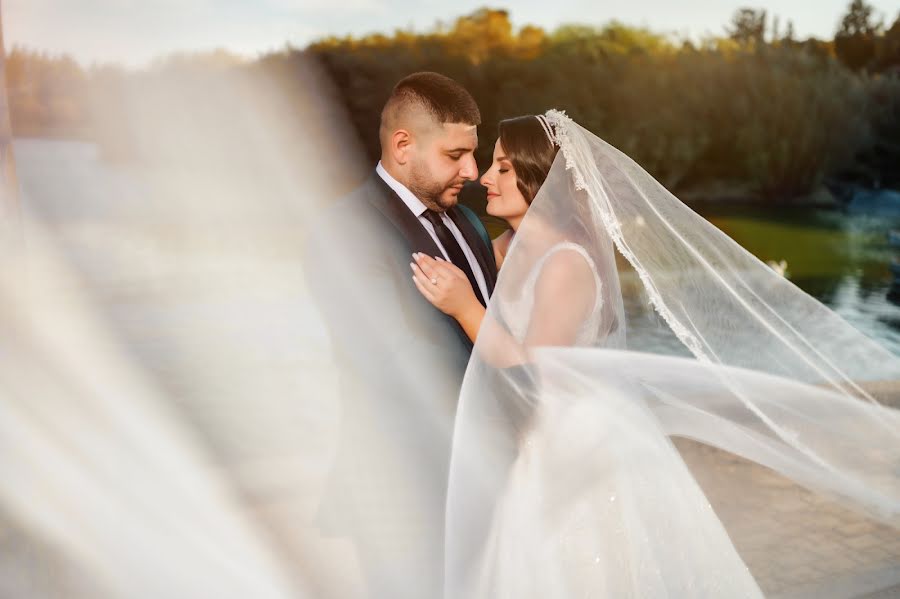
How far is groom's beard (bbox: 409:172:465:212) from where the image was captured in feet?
7.07

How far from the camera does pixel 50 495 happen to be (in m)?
4.12

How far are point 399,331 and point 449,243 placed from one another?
0.35 metres

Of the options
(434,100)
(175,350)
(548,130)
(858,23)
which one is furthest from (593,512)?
(858,23)

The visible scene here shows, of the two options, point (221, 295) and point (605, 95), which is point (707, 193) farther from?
point (221, 295)

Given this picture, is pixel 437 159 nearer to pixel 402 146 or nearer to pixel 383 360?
pixel 402 146

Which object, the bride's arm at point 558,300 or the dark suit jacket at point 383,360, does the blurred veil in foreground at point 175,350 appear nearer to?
the dark suit jacket at point 383,360

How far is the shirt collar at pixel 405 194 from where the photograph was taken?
7.07ft

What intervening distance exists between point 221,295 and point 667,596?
14.3 m

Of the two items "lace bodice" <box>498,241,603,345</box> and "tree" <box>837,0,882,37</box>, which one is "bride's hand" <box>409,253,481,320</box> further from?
"tree" <box>837,0,882,37</box>

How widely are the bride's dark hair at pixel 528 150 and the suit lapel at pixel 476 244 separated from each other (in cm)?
21

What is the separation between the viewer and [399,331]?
2023mm

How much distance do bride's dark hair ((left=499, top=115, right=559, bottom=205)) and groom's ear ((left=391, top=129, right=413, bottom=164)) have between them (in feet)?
0.91

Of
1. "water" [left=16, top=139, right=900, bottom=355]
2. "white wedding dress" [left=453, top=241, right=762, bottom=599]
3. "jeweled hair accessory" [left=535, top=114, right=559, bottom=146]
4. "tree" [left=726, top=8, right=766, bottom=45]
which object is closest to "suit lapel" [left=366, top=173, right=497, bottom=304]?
"white wedding dress" [left=453, top=241, right=762, bottom=599]

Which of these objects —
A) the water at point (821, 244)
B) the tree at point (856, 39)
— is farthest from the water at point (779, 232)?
the tree at point (856, 39)
